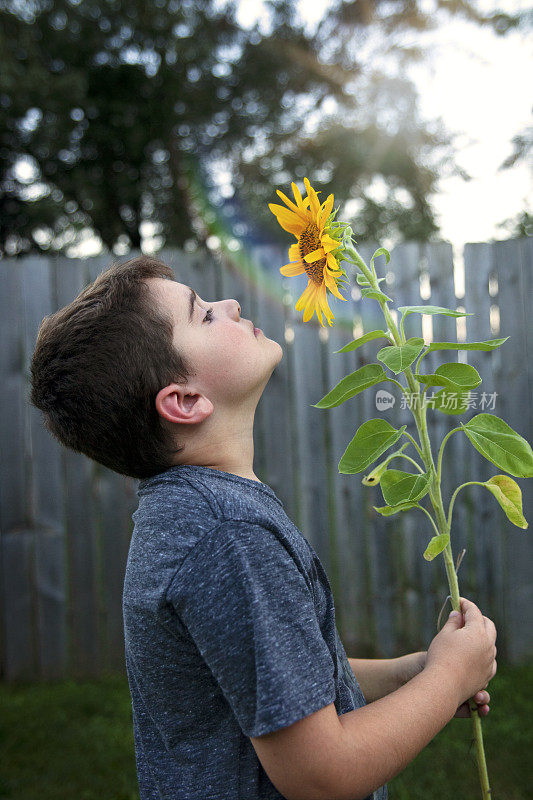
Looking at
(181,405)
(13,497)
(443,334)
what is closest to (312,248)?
(181,405)

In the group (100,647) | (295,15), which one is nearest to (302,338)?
(100,647)

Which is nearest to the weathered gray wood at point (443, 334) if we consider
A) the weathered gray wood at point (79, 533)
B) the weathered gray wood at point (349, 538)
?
the weathered gray wood at point (349, 538)

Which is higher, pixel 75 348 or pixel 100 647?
pixel 75 348

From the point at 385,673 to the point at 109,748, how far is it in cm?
167

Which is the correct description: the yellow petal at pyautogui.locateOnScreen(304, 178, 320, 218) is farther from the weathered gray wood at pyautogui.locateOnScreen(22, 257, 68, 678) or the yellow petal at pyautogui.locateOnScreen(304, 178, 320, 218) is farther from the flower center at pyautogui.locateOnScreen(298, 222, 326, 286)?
the weathered gray wood at pyautogui.locateOnScreen(22, 257, 68, 678)

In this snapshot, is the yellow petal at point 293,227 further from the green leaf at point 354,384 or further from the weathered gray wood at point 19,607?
the weathered gray wood at point 19,607

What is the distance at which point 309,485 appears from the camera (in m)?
3.13

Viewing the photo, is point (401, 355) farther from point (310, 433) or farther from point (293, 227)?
point (310, 433)

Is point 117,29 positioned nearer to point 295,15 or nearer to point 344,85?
point 295,15

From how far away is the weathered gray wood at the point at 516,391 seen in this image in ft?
10.3

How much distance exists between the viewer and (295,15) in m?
10.9

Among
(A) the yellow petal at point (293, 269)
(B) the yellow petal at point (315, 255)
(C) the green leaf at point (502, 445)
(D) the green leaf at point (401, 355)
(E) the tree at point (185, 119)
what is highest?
(E) the tree at point (185, 119)

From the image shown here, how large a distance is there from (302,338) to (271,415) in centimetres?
40

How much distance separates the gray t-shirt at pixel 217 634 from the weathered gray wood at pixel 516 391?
223 centimetres
